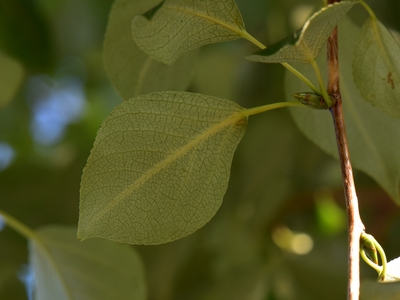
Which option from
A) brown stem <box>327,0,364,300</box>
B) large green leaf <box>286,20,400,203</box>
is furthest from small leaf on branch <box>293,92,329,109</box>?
large green leaf <box>286,20,400,203</box>

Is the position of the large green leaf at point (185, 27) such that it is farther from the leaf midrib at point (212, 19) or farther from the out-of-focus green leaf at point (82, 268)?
the out-of-focus green leaf at point (82, 268)

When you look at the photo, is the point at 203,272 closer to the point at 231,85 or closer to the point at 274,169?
the point at 274,169

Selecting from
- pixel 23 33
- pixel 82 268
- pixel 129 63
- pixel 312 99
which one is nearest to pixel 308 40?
pixel 312 99

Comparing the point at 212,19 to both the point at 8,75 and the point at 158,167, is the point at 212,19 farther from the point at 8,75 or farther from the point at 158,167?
the point at 8,75

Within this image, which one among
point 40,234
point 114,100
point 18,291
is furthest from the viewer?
point 114,100

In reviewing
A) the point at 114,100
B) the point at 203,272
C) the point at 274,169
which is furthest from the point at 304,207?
the point at 114,100

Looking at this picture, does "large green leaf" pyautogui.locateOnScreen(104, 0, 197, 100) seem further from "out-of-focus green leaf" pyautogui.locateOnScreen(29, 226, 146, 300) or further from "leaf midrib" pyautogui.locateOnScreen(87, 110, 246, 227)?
"out-of-focus green leaf" pyautogui.locateOnScreen(29, 226, 146, 300)
